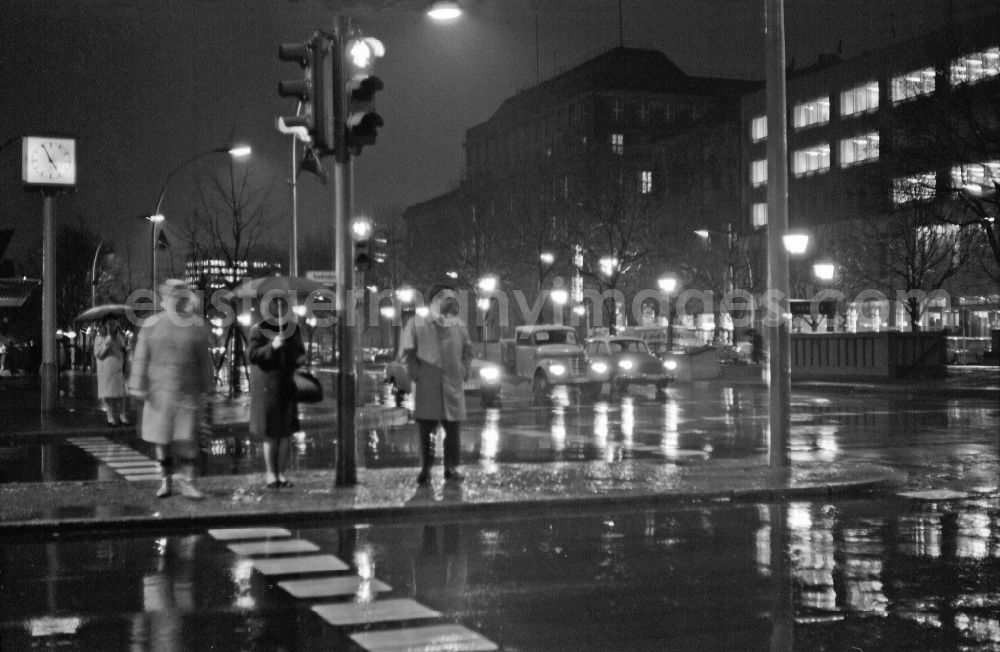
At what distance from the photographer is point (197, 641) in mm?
6609

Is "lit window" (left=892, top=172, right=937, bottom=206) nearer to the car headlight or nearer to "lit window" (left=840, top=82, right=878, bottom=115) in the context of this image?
the car headlight

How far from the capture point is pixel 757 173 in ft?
276

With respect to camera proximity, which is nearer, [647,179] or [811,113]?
[811,113]

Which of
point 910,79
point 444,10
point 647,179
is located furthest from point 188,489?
point 647,179

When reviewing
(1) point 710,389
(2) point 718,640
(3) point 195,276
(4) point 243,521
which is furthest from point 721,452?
(3) point 195,276

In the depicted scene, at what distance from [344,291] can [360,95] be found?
199 cm

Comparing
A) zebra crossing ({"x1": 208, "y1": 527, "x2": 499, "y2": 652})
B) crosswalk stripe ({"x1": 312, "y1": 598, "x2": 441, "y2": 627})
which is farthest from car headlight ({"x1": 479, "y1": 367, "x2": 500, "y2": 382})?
crosswalk stripe ({"x1": 312, "y1": 598, "x2": 441, "y2": 627})

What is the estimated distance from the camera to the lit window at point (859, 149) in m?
72.7

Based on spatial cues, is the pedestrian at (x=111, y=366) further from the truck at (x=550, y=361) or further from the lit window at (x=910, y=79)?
the lit window at (x=910, y=79)

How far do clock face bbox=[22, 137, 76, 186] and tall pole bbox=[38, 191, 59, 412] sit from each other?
360 mm

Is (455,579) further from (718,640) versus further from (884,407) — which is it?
(884,407)

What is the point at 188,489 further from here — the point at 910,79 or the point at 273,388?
the point at 910,79

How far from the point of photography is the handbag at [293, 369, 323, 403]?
41.9 feet

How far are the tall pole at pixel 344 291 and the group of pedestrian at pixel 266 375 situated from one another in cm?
57
